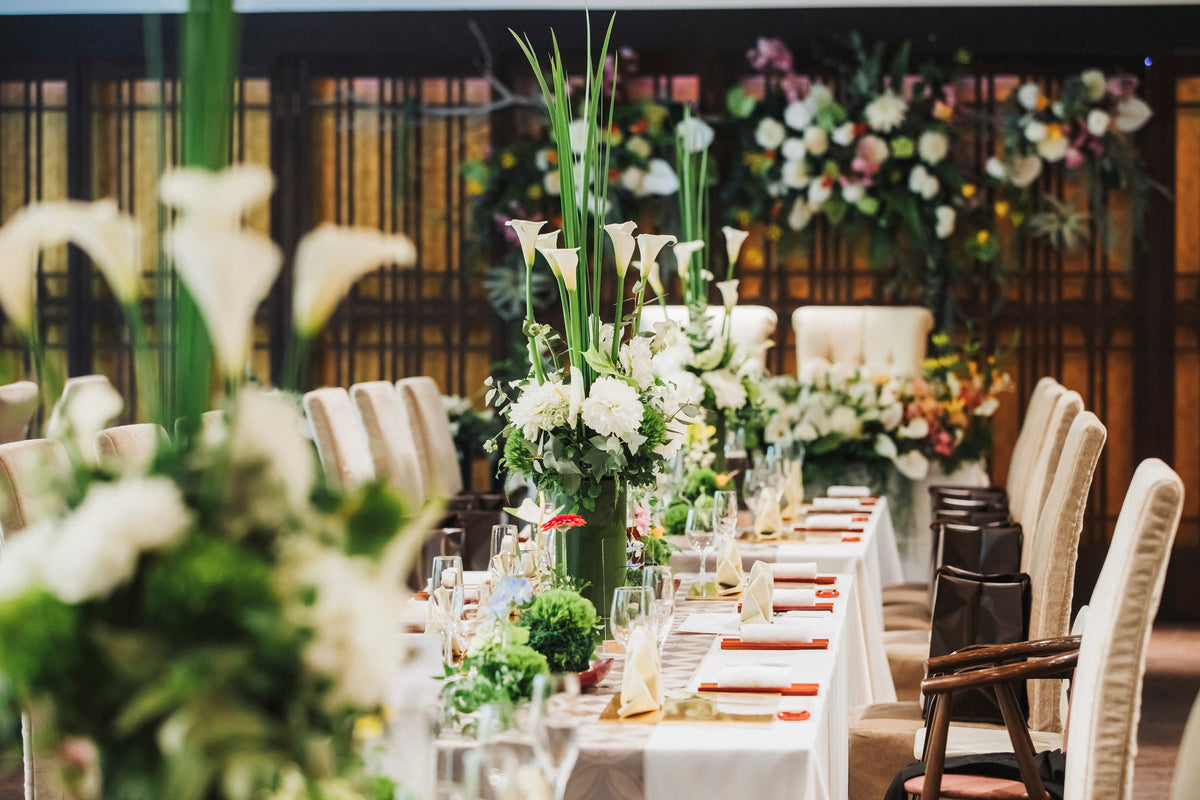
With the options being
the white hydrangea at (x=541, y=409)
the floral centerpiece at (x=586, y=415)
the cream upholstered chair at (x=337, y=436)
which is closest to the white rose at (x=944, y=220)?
the cream upholstered chair at (x=337, y=436)

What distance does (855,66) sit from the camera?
23.2ft

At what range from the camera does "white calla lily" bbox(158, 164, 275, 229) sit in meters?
1.08

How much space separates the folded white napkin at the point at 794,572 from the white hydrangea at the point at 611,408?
752 millimetres

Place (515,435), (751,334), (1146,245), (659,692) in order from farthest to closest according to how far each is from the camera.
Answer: (1146,245) → (751,334) → (515,435) → (659,692)

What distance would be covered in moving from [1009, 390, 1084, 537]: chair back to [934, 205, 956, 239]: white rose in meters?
2.56

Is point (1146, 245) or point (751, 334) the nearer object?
point (751, 334)

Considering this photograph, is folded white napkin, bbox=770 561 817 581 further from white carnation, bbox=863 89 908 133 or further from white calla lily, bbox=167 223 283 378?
white carnation, bbox=863 89 908 133

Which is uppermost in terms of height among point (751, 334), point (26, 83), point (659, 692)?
point (26, 83)

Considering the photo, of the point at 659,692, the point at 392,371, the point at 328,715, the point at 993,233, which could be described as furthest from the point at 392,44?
the point at 328,715

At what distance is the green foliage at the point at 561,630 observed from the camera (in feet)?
7.46

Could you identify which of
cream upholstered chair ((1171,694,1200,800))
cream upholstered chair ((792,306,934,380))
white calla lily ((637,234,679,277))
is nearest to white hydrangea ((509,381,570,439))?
white calla lily ((637,234,679,277))

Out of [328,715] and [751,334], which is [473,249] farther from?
[328,715]

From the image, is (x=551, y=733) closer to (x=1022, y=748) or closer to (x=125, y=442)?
(x=1022, y=748)

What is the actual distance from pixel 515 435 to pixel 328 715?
1.63 m
